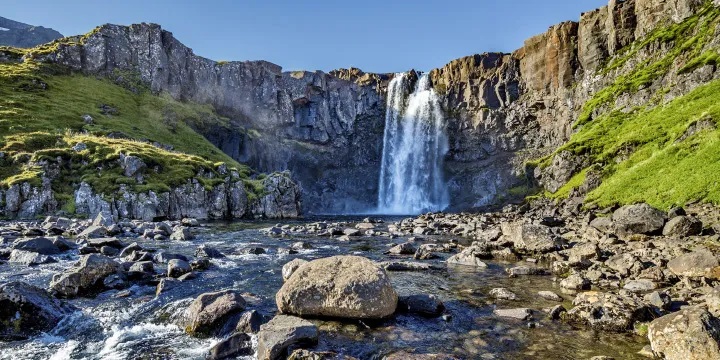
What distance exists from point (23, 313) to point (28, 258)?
39.0ft

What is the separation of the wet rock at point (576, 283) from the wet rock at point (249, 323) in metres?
11.1

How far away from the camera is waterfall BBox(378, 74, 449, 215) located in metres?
110

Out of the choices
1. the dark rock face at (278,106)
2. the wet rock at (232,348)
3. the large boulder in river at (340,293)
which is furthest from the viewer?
the dark rock face at (278,106)

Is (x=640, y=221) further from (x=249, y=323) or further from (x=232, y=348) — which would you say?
(x=232, y=348)

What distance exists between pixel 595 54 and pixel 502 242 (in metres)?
90.8

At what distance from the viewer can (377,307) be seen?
35.9 feet

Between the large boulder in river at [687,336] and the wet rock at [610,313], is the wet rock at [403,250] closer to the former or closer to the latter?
the wet rock at [610,313]

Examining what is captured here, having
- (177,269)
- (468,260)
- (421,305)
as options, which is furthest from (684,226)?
(177,269)

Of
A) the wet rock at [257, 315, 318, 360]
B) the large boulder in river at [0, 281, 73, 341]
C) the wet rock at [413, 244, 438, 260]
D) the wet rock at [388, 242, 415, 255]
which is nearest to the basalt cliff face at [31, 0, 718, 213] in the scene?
the wet rock at [388, 242, 415, 255]

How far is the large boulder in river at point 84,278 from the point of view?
13586 millimetres

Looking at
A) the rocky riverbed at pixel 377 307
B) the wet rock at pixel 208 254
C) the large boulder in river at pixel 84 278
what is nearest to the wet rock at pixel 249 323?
the rocky riverbed at pixel 377 307

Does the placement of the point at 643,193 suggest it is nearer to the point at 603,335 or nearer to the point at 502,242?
the point at 502,242

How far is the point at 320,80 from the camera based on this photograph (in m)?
142

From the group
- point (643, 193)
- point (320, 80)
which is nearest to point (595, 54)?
point (643, 193)
